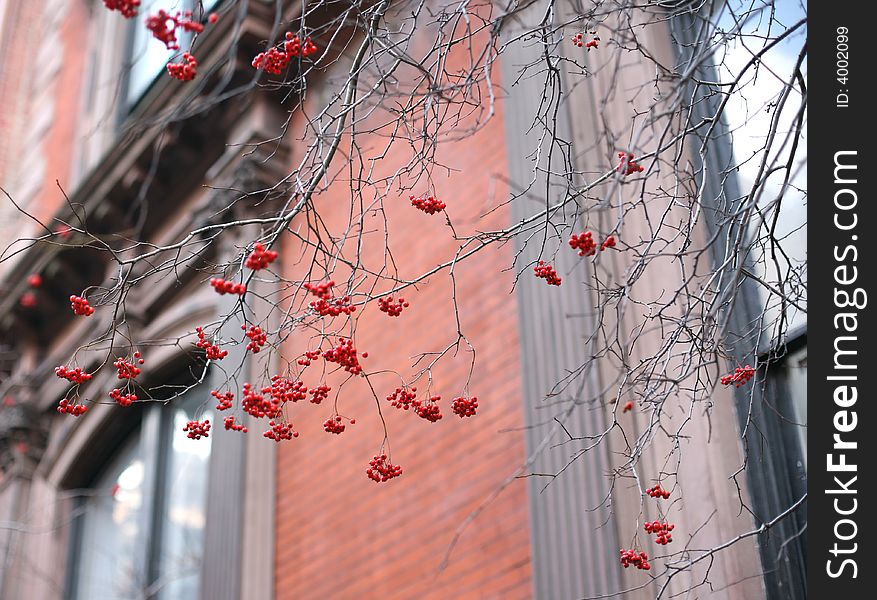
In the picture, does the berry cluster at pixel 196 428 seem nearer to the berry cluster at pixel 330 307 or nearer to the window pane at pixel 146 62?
the berry cluster at pixel 330 307

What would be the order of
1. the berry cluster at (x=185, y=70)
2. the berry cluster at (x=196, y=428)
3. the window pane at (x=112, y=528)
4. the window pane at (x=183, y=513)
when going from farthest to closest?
the window pane at (x=112, y=528)
the window pane at (x=183, y=513)
the berry cluster at (x=185, y=70)
the berry cluster at (x=196, y=428)

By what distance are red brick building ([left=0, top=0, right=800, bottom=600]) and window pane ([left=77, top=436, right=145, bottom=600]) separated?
0.09 ft

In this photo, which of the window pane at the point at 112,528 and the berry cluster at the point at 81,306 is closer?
the berry cluster at the point at 81,306

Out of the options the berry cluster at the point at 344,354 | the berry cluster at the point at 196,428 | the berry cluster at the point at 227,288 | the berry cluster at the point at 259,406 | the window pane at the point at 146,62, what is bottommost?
the berry cluster at the point at 259,406

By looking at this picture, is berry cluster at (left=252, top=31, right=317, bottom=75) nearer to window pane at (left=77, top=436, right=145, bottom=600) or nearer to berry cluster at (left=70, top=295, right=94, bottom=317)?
berry cluster at (left=70, top=295, right=94, bottom=317)

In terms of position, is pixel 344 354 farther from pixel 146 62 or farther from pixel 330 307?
pixel 146 62

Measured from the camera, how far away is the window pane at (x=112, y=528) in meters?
10.6

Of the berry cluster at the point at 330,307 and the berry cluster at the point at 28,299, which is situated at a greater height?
the berry cluster at the point at 28,299

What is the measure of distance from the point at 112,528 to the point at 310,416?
3.78m

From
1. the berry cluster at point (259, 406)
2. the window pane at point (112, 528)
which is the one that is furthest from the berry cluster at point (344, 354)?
the window pane at point (112, 528)

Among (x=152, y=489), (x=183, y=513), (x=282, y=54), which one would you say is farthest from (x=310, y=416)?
(x=282, y=54)

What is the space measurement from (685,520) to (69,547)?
757cm

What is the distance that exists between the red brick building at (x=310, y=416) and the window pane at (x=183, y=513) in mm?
25
